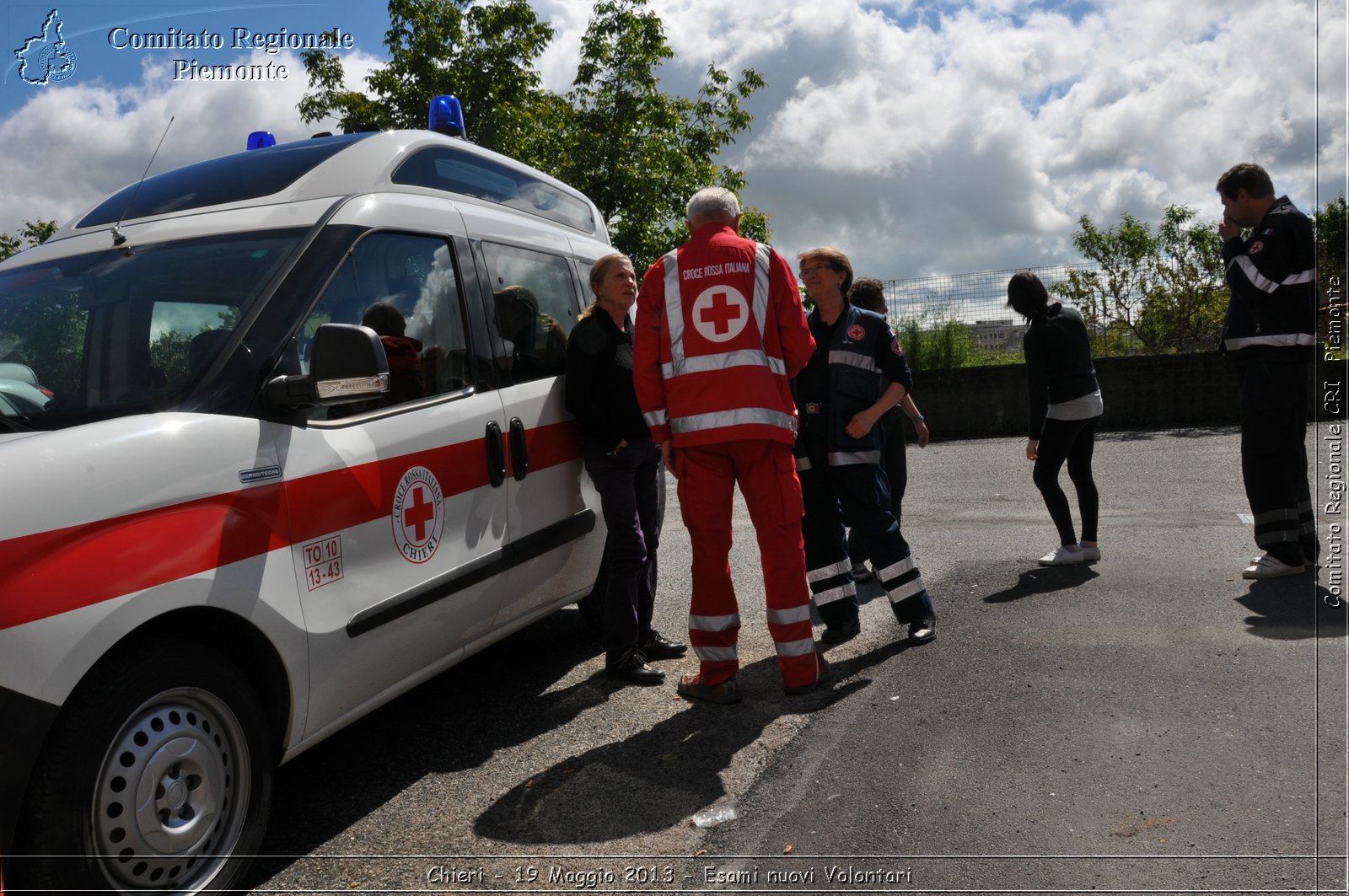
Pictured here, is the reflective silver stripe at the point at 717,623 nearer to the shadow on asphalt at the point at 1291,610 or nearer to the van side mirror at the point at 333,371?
the van side mirror at the point at 333,371

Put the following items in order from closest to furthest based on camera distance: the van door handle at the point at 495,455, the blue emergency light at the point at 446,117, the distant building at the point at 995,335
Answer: the van door handle at the point at 495,455, the blue emergency light at the point at 446,117, the distant building at the point at 995,335

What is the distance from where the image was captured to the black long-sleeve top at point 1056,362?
21.3 ft

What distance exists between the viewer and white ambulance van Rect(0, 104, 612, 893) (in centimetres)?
243

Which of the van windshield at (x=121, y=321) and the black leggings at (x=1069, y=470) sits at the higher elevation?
the van windshield at (x=121, y=321)

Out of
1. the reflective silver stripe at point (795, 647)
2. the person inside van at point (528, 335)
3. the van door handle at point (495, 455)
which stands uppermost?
the person inside van at point (528, 335)

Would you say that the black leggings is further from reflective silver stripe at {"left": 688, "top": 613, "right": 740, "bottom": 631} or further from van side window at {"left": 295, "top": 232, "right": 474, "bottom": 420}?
van side window at {"left": 295, "top": 232, "right": 474, "bottom": 420}

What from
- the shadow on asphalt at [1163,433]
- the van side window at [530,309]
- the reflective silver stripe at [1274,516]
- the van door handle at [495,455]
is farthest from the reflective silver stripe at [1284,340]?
the shadow on asphalt at [1163,433]

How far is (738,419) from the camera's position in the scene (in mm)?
4203

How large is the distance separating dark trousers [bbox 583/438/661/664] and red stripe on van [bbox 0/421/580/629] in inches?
40.6

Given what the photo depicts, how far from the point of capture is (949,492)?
35.1ft

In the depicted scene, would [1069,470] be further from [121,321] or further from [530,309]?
[121,321]

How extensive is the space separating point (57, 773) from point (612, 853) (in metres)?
1.49

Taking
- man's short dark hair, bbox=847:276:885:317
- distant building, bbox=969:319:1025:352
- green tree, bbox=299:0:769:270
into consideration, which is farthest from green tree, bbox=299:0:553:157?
man's short dark hair, bbox=847:276:885:317

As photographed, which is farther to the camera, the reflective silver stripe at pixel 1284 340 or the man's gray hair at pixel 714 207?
the reflective silver stripe at pixel 1284 340
